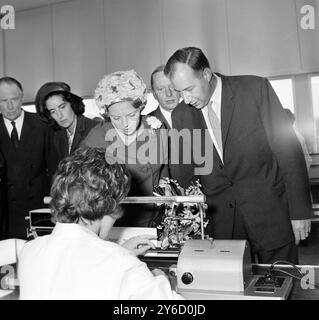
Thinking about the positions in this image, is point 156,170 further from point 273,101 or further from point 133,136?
point 273,101

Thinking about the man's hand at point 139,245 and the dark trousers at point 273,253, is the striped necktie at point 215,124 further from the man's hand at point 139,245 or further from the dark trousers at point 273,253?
the man's hand at point 139,245

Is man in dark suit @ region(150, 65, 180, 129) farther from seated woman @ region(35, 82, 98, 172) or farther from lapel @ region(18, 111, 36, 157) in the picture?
lapel @ region(18, 111, 36, 157)

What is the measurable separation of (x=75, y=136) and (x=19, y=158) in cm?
48

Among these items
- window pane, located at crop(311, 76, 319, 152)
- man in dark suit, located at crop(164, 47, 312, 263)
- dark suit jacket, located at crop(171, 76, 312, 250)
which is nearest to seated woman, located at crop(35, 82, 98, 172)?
man in dark suit, located at crop(164, 47, 312, 263)

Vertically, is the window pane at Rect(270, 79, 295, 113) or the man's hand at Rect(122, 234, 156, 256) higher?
the window pane at Rect(270, 79, 295, 113)

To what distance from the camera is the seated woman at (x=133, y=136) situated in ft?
6.08

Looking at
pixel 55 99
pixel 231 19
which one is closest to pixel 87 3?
pixel 231 19

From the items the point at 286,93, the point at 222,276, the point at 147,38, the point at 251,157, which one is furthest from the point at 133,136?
the point at 147,38

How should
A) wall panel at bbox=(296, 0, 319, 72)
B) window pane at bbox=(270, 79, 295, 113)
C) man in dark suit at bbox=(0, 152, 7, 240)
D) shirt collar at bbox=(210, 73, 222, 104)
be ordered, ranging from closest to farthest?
shirt collar at bbox=(210, 73, 222, 104)
man in dark suit at bbox=(0, 152, 7, 240)
wall panel at bbox=(296, 0, 319, 72)
window pane at bbox=(270, 79, 295, 113)

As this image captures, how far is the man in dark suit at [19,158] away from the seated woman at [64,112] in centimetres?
24

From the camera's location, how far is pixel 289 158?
178 centimetres

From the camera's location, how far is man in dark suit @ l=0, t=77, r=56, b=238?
2.73 m

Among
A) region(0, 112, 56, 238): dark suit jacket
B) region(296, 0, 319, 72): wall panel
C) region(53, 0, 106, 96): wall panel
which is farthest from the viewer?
region(53, 0, 106, 96): wall panel
